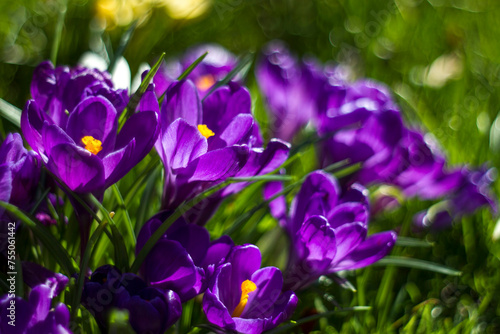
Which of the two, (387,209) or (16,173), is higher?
(16,173)

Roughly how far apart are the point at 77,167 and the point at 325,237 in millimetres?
253

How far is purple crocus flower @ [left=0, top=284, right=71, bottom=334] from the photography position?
0.43m

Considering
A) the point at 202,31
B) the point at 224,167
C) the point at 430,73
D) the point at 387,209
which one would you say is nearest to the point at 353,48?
the point at 430,73

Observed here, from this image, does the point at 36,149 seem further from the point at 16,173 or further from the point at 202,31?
the point at 202,31

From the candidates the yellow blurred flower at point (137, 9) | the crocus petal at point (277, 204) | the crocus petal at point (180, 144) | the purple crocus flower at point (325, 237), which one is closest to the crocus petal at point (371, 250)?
the purple crocus flower at point (325, 237)

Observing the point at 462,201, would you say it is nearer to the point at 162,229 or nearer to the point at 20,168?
the point at 162,229

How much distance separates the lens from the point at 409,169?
811 millimetres

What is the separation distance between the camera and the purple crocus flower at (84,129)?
1.58ft

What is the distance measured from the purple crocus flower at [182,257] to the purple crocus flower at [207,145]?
44 millimetres

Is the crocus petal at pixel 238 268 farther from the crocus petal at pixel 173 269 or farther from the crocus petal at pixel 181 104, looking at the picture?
the crocus petal at pixel 181 104

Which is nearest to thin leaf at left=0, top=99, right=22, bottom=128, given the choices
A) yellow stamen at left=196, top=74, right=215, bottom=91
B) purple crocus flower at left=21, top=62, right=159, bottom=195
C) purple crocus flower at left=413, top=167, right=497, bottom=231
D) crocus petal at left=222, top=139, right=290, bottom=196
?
purple crocus flower at left=21, top=62, right=159, bottom=195

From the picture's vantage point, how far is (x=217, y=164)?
1.71 feet

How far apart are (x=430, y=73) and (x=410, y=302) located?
73 cm

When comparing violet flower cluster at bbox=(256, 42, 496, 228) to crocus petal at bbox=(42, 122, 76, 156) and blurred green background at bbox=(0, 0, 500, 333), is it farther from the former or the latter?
crocus petal at bbox=(42, 122, 76, 156)
